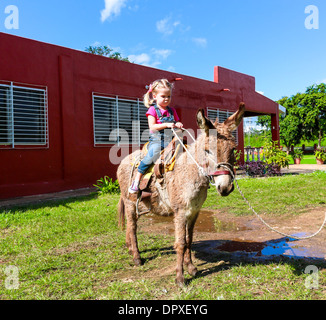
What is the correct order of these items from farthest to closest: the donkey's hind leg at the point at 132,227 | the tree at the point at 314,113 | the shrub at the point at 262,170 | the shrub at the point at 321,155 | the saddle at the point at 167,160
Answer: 1. the tree at the point at 314,113
2. the shrub at the point at 321,155
3. the shrub at the point at 262,170
4. the donkey's hind leg at the point at 132,227
5. the saddle at the point at 167,160

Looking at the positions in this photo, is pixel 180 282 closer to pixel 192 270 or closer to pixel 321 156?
pixel 192 270

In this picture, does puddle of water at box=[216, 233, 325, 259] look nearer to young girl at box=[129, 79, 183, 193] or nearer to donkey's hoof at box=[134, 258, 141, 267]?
donkey's hoof at box=[134, 258, 141, 267]

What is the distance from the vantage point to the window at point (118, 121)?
10.6 metres

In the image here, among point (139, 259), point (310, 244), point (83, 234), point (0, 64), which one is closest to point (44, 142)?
point (0, 64)

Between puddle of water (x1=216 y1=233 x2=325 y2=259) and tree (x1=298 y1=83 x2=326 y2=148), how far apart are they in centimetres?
4091

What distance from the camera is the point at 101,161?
10602 mm

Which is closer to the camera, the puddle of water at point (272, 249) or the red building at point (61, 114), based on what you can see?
the puddle of water at point (272, 249)

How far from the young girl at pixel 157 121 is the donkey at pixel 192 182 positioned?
23 centimetres

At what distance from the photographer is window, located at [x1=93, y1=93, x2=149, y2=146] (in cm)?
1065

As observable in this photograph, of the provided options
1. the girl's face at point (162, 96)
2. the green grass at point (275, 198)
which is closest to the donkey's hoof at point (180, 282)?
the girl's face at point (162, 96)

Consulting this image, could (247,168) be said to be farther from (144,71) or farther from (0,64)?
(0,64)

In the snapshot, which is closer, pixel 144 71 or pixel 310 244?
pixel 310 244

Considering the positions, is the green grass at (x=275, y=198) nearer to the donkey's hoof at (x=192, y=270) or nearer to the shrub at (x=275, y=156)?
the shrub at (x=275, y=156)
